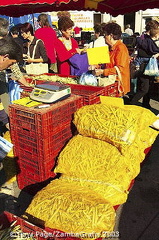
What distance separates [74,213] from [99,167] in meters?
0.63

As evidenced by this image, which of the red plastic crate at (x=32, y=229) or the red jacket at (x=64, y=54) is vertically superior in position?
the red jacket at (x=64, y=54)

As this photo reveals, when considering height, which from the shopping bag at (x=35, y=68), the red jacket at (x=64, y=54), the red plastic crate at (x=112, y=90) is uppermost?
the red jacket at (x=64, y=54)

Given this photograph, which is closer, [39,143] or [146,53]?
[39,143]

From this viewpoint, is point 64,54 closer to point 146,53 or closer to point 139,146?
point 146,53

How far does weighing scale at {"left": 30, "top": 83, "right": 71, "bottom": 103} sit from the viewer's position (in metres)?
2.89

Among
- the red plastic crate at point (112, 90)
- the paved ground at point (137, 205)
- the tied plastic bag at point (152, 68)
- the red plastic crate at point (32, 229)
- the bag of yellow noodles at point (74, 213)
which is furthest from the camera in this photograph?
the tied plastic bag at point (152, 68)

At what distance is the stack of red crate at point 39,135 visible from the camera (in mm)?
2740

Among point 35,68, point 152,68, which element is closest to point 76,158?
point 35,68

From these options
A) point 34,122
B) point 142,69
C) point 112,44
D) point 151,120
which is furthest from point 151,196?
point 142,69

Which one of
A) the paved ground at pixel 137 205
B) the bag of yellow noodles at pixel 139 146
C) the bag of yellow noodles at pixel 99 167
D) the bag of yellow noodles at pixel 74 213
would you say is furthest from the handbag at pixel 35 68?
the bag of yellow noodles at pixel 74 213

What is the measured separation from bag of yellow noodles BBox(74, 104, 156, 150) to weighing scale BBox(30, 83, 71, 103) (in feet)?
1.09

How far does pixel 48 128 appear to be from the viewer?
2.75m

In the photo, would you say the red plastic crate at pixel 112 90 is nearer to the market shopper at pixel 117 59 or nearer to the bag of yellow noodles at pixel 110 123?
the market shopper at pixel 117 59

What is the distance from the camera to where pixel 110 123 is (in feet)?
8.49
